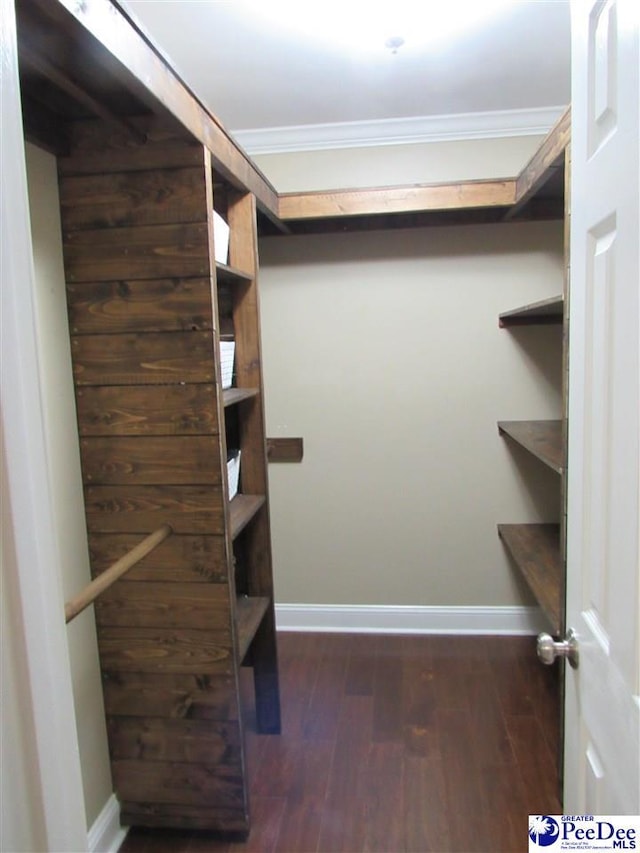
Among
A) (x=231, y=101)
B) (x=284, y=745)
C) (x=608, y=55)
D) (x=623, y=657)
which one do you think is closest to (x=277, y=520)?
(x=284, y=745)

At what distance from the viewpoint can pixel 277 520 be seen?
3092 mm

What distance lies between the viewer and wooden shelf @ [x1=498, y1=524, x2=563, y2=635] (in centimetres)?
194

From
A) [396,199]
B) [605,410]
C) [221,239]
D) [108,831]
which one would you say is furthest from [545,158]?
[108,831]

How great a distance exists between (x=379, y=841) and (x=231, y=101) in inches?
A: 110

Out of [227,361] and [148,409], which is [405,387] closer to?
[227,361]

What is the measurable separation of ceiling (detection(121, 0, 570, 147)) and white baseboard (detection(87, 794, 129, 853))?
7.22 feet

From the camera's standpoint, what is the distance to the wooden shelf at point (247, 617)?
75.0 inches

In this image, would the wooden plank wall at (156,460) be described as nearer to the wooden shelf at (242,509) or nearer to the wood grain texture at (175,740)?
the wood grain texture at (175,740)

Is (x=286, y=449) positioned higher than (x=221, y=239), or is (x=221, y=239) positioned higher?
(x=221, y=239)

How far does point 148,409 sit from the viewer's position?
65.4 inches

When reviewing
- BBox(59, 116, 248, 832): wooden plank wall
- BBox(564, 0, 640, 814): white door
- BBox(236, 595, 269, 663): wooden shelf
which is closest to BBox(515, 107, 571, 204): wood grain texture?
BBox(564, 0, 640, 814): white door

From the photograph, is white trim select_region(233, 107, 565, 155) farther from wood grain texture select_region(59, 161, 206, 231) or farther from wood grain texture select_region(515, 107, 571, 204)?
wood grain texture select_region(59, 161, 206, 231)

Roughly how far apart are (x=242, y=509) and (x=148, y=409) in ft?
1.78

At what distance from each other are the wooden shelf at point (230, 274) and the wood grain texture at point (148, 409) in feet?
1.31
